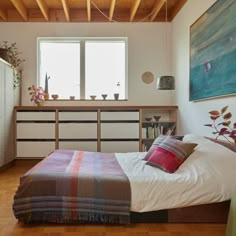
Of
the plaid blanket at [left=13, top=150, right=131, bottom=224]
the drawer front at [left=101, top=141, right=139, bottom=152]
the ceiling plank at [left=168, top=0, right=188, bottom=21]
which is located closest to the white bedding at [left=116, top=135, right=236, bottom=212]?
the plaid blanket at [left=13, top=150, right=131, bottom=224]

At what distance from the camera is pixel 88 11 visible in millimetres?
5430

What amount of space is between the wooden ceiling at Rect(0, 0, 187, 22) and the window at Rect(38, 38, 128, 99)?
394 mm

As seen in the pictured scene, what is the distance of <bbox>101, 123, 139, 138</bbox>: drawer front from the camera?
5.34 metres

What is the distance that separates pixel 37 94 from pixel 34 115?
0.40 meters

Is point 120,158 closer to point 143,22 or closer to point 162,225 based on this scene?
point 162,225

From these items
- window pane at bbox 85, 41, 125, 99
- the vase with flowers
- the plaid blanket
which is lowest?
the plaid blanket

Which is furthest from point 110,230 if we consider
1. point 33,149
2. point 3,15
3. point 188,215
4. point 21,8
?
point 3,15

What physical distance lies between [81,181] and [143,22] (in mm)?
4163

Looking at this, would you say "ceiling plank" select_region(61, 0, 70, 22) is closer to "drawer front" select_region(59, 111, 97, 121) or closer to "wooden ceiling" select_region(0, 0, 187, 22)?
"wooden ceiling" select_region(0, 0, 187, 22)

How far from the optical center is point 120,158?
139 inches

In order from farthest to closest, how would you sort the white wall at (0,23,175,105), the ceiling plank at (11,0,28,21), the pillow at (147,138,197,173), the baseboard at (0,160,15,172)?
the white wall at (0,23,175,105) < the ceiling plank at (11,0,28,21) < the baseboard at (0,160,15,172) < the pillow at (147,138,197,173)

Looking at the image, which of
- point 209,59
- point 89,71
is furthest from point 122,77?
point 209,59

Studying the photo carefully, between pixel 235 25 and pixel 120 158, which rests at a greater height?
pixel 235 25

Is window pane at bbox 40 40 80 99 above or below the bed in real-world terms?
above
